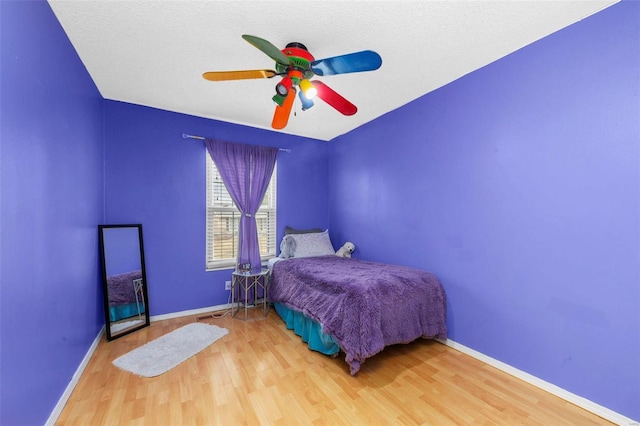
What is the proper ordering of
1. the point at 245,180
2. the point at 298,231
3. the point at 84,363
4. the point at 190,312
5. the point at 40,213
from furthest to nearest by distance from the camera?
the point at 298,231
the point at 245,180
the point at 190,312
the point at 84,363
the point at 40,213

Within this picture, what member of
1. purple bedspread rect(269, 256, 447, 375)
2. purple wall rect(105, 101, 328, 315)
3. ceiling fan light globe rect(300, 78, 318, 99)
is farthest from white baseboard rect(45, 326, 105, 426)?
ceiling fan light globe rect(300, 78, 318, 99)

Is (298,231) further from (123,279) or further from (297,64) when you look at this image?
(297,64)

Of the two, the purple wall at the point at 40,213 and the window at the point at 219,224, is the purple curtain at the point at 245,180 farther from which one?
the purple wall at the point at 40,213

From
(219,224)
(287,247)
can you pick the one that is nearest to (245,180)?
(219,224)

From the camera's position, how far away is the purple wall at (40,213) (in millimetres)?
1154

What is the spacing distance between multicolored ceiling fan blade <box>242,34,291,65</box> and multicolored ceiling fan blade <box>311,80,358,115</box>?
0.25m

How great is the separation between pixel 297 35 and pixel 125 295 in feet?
10.2

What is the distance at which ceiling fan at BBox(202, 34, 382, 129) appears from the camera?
1525mm

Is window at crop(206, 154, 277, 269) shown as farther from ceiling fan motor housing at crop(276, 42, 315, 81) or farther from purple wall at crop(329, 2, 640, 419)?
purple wall at crop(329, 2, 640, 419)

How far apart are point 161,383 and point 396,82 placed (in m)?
3.32

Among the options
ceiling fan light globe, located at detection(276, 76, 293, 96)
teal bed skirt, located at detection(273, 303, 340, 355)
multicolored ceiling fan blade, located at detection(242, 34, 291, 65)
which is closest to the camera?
multicolored ceiling fan blade, located at detection(242, 34, 291, 65)

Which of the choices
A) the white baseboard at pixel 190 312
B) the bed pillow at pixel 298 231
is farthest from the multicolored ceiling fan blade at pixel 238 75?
the white baseboard at pixel 190 312

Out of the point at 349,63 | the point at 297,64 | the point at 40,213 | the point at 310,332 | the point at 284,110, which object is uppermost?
the point at 297,64

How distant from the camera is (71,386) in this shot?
1.83 m
